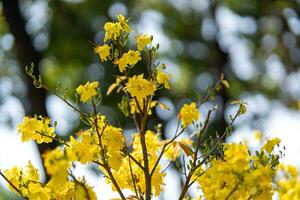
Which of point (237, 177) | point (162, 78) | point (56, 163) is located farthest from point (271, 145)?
point (56, 163)

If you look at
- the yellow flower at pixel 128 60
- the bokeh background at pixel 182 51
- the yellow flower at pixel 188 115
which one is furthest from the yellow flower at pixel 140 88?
the bokeh background at pixel 182 51

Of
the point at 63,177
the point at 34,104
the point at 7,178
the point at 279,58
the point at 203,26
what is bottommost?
the point at 63,177

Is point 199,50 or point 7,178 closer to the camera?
point 7,178

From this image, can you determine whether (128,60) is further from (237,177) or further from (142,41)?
(237,177)

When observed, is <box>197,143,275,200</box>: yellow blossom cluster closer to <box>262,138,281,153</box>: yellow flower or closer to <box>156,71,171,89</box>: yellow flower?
<box>262,138,281,153</box>: yellow flower

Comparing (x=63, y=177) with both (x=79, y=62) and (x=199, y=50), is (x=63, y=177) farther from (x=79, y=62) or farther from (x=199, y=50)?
(x=199, y=50)

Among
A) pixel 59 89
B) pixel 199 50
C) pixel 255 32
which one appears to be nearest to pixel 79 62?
pixel 199 50

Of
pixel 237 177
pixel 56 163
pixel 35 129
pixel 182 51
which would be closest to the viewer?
pixel 56 163
